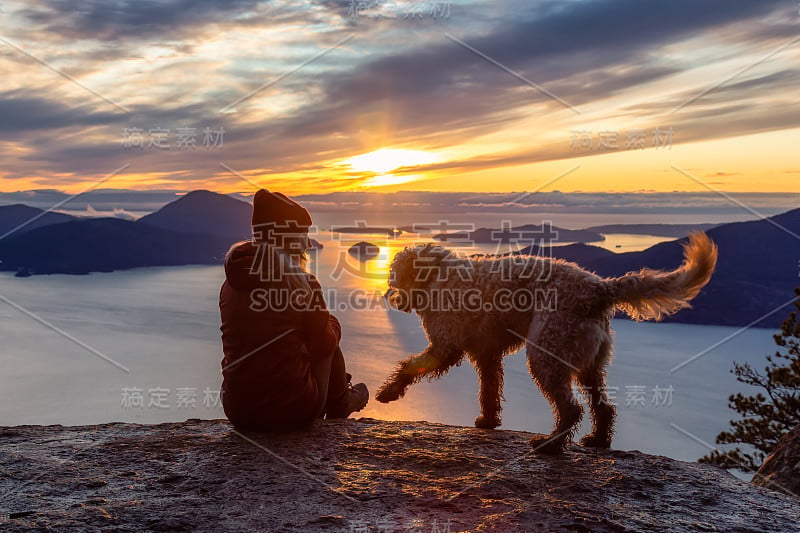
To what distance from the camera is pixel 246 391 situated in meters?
4.62

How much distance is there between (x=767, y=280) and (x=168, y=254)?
3564 inches

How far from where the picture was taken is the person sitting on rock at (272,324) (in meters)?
4.43

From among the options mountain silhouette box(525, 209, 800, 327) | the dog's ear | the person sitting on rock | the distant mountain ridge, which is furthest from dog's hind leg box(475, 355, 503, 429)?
the distant mountain ridge


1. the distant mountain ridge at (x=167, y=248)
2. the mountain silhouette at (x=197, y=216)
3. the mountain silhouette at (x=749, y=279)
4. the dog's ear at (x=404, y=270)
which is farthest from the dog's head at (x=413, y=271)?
the mountain silhouette at (x=197, y=216)

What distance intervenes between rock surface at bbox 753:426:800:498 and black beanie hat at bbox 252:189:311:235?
490 centimetres

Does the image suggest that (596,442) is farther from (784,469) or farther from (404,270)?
(404,270)

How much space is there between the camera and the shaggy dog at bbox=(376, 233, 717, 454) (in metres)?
4.88

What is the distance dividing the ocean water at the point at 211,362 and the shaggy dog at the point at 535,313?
41cm

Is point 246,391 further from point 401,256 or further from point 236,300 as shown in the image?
point 401,256

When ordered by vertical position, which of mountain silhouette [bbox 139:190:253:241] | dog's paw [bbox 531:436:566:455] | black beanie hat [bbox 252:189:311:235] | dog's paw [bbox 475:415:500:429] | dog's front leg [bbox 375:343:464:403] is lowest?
dog's paw [bbox 475:415:500:429]

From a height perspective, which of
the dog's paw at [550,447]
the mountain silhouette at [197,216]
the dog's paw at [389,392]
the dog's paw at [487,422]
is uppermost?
the mountain silhouette at [197,216]

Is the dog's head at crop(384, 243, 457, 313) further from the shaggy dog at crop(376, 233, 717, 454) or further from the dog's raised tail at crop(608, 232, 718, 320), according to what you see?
the dog's raised tail at crop(608, 232, 718, 320)

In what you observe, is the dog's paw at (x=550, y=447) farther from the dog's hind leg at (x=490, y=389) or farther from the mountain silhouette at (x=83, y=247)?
the mountain silhouette at (x=83, y=247)

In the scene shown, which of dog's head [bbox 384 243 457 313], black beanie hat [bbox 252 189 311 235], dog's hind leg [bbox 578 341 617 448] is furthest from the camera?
dog's head [bbox 384 243 457 313]
